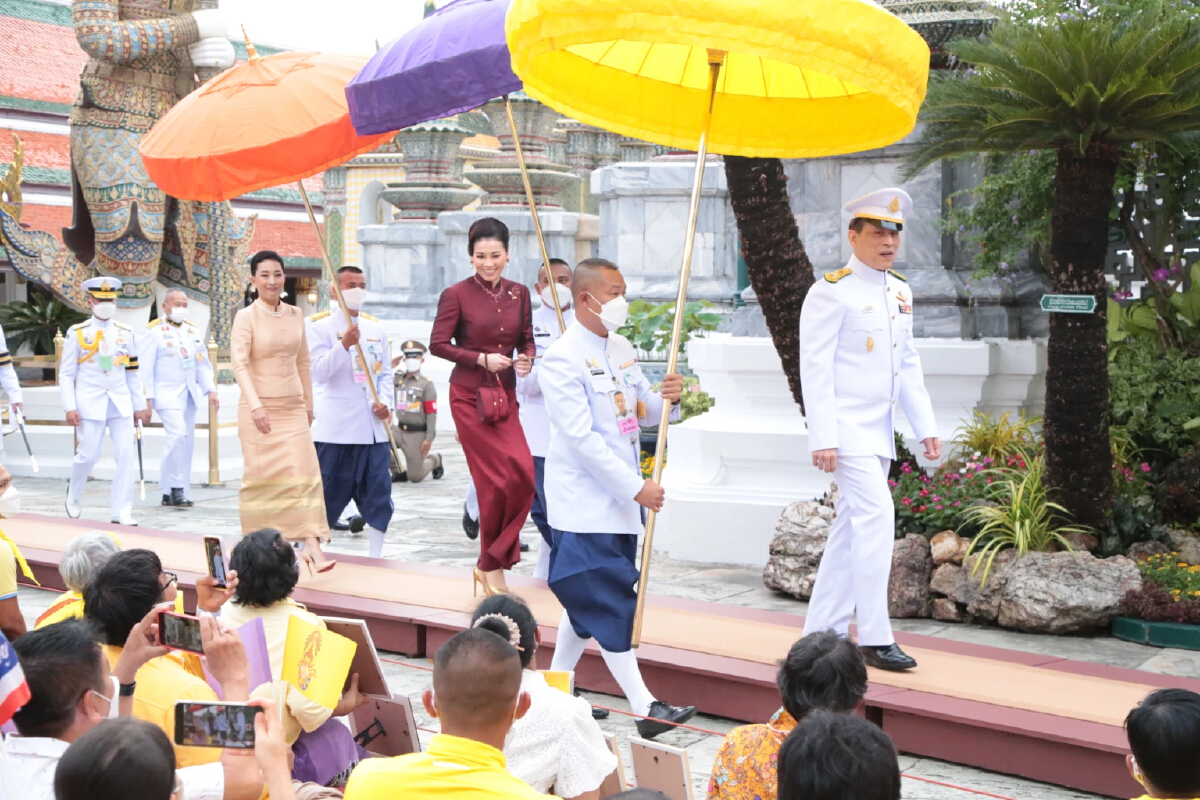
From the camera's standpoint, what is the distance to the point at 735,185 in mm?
7234

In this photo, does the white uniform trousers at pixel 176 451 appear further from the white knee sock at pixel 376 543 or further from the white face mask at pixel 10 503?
the white knee sock at pixel 376 543

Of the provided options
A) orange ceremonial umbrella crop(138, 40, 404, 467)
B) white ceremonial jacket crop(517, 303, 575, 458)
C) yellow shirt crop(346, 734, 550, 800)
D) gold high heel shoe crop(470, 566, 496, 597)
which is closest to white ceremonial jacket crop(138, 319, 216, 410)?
orange ceremonial umbrella crop(138, 40, 404, 467)

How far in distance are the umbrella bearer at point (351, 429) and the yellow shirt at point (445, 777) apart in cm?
570

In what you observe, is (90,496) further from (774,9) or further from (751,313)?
(774,9)

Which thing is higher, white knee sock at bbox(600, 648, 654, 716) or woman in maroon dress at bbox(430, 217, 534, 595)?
woman in maroon dress at bbox(430, 217, 534, 595)

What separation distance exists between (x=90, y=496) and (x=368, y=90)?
23.5 feet

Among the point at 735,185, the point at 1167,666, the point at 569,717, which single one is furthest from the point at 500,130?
the point at 569,717

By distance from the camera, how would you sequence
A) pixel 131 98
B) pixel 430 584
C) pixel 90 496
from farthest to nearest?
pixel 131 98 → pixel 90 496 → pixel 430 584

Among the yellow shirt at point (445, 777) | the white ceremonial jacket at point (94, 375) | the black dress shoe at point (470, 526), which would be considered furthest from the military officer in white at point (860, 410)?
the white ceremonial jacket at point (94, 375)

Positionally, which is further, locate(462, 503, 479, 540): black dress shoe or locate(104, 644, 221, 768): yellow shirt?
locate(462, 503, 479, 540): black dress shoe

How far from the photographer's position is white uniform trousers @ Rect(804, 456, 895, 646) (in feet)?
17.5

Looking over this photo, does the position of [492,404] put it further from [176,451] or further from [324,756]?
[176,451]

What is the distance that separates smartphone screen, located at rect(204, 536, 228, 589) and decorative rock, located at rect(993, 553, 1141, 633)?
374 cm

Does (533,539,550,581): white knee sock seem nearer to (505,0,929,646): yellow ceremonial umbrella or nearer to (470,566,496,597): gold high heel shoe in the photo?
(470,566,496,597): gold high heel shoe
